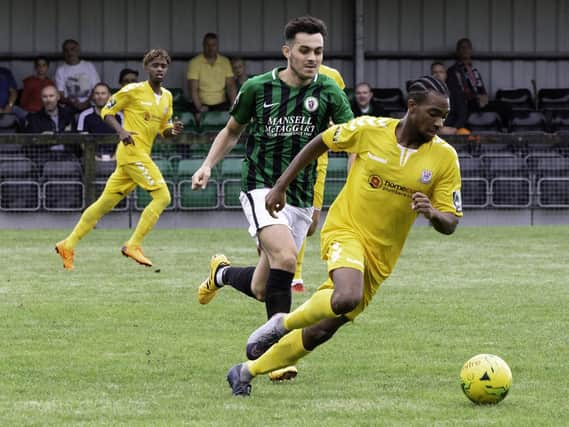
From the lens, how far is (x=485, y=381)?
20.9ft

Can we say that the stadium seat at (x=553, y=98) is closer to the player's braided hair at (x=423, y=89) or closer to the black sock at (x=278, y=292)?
the black sock at (x=278, y=292)

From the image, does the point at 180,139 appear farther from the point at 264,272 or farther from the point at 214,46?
the point at 264,272

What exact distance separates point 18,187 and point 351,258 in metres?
12.0

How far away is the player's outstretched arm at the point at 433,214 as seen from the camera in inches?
245

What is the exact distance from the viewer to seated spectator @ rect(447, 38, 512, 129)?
2130 cm

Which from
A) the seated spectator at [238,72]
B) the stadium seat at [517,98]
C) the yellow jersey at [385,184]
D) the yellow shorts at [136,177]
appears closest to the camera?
the yellow jersey at [385,184]

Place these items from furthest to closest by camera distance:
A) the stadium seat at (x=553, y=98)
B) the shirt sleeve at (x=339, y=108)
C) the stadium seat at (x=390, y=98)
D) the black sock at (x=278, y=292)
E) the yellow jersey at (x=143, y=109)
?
the stadium seat at (x=553, y=98) < the stadium seat at (x=390, y=98) < the yellow jersey at (x=143, y=109) < the shirt sleeve at (x=339, y=108) < the black sock at (x=278, y=292)

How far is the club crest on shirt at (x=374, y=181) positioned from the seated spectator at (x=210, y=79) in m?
14.2

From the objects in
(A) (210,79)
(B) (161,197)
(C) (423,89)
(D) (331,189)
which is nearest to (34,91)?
(A) (210,79)

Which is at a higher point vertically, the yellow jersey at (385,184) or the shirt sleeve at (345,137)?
the shirt sleeve at (345,137)

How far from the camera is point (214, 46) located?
20.8 metres

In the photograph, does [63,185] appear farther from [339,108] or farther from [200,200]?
[339,108]

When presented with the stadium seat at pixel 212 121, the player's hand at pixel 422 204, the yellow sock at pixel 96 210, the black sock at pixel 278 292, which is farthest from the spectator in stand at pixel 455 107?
the player's hand at pixel 422 204

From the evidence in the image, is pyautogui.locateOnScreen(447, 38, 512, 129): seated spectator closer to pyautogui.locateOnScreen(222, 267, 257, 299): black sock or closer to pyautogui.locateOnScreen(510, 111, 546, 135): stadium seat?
pyautogui.locateOnScreen(510, 111, 546, 135): stadium seat
